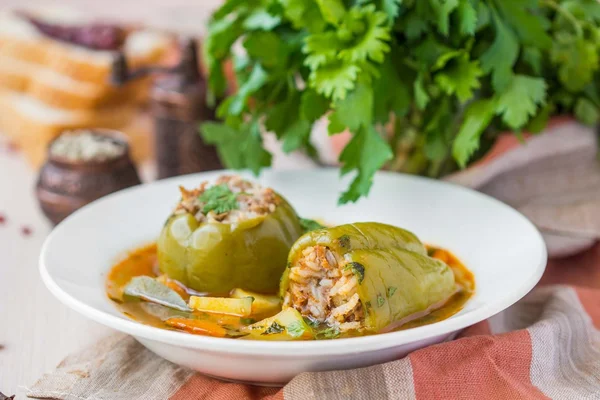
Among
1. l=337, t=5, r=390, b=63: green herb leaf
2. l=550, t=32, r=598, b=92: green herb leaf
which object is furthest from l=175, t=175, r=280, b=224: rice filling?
l=550, t=32, r=598, b=92: green herb leaf

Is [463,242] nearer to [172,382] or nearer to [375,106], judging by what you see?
[375,106]

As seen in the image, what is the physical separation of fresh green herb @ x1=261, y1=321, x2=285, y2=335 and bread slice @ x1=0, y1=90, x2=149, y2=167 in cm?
314

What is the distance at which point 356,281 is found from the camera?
2512mm

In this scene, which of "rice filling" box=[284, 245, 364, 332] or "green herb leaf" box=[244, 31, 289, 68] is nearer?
"rice filling" box=[284, 245, 364, 332]

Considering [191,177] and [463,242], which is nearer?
[463,242]

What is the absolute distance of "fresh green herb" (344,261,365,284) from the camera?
2516 mm

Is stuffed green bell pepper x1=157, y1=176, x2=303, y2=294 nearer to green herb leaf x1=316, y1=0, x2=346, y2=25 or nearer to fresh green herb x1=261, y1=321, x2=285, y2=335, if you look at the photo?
fresh green herb x1=261, y1=321, x2=285, y2=335

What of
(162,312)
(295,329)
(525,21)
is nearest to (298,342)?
(295,329)

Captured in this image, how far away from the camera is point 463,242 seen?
10.9 ft

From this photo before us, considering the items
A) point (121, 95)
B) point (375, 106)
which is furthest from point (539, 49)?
point (121, 95)

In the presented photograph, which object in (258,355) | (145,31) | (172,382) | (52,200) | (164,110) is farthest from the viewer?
(145,31)

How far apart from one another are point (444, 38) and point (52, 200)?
7.05ft

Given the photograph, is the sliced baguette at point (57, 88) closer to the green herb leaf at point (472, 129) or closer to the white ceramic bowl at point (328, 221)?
the white ceramic bowl at point (328, 221)

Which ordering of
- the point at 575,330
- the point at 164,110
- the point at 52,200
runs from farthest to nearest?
the point at 164,110 < the point at 52,200 < the point at 575,330
